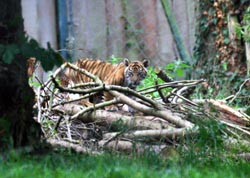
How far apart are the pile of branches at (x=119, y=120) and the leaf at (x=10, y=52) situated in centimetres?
169

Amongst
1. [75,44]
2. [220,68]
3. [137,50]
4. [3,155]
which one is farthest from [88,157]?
[137,50]

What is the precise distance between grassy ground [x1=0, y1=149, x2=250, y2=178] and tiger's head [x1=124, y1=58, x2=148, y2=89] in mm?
4579

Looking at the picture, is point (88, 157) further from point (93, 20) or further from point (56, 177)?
point (93, 20)

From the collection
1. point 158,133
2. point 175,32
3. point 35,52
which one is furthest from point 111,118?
point 175,32

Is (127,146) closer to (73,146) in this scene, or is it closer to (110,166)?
(73,146)

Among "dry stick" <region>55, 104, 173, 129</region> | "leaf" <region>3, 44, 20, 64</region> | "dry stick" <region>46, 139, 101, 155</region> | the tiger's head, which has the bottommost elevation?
"dry stick" <region>46, 139, 101, 155</region>

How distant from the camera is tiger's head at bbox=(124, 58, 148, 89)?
413 inches

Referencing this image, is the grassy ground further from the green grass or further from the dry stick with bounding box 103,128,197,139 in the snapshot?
the dry stick with bounding box 103,128,197,139

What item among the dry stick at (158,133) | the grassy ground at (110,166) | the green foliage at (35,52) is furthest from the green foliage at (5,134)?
the dry stick at (158,133)

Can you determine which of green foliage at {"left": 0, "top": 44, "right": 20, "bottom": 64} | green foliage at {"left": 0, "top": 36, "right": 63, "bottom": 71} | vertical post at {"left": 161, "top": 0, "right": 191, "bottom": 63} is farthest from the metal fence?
green foliage at {"left": 0, "top": 44, "right": 20, "bottom": 64}

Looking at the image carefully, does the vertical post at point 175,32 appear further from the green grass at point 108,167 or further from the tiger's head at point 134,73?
the green grass at point 108,167

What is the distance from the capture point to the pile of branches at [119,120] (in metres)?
6.86

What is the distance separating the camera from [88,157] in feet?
18.7

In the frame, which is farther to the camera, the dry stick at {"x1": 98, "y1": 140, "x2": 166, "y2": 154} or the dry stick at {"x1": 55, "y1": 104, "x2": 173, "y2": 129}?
the dry stick at {"x1": 55, "y1": 104, "x2": 173, "y2": 129}
